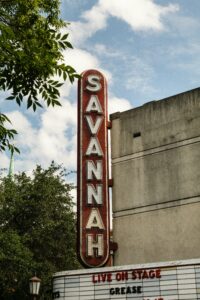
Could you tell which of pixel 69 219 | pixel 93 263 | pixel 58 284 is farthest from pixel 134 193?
pixel 69 219

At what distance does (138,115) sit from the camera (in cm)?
2178

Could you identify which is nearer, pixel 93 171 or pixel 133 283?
pixel 133 283

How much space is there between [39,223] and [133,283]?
1534 cm

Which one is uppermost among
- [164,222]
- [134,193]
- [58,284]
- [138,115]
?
[138,115]

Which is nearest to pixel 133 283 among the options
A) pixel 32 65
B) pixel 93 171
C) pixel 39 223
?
pixel 93 171

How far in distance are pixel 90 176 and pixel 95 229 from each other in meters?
2.36

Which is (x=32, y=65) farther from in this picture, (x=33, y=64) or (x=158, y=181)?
(x=158, y=181)

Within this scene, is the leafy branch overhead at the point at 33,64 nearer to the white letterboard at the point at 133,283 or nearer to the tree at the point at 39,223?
the white letterboard at the point at 133,283

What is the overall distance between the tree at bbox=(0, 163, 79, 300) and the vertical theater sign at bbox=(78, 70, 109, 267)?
8741 millimetres

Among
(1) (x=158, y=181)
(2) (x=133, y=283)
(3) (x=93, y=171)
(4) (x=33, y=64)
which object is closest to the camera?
(4) (x=33, y=64)

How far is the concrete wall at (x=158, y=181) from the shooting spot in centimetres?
1892

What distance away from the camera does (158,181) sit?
2017 cm

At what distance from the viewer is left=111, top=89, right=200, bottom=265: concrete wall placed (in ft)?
62.1

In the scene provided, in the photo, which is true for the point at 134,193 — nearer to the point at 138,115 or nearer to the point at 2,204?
the point at 138,115
